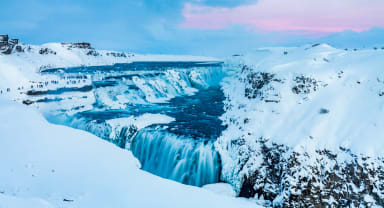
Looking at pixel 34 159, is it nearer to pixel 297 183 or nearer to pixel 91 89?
pixel 297 183

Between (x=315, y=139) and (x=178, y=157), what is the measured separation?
755 cm

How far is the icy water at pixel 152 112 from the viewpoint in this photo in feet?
45.5

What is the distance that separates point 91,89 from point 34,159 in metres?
22.0

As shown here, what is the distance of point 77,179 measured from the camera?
8.55 metres

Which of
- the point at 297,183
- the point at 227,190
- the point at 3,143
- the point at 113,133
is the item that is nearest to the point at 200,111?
the point at 113,133

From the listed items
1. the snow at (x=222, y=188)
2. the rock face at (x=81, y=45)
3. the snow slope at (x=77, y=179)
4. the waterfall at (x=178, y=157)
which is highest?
the rock face at (x=81, y=45)

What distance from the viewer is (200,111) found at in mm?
24406

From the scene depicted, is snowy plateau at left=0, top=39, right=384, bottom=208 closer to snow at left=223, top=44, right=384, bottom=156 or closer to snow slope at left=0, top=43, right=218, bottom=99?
snow at left=223, top=44, right=384, bottom=156

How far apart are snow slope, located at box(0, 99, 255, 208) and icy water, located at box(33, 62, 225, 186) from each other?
3.55m

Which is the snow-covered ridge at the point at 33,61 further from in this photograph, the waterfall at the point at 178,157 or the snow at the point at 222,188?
the snow at the point at 222,188

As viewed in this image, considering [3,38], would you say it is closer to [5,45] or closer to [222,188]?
[5,45]

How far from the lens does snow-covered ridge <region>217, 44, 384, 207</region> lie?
977 centimetres

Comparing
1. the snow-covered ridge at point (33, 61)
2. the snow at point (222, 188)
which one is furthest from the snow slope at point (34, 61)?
the snow at point (222, 188)

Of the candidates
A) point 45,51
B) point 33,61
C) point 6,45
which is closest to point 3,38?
point 6,45
